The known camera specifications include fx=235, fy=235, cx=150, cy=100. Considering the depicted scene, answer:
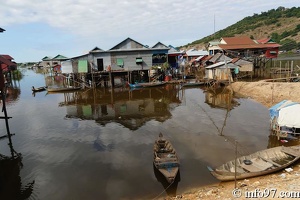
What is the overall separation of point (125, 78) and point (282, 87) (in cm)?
2580

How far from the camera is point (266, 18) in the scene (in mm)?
111625

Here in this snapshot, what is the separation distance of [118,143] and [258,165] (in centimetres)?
871

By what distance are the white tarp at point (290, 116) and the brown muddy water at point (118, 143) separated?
139 cm

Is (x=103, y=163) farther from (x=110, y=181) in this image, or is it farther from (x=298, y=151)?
(x=298, y=151)

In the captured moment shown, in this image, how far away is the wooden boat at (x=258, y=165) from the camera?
10.1 metres

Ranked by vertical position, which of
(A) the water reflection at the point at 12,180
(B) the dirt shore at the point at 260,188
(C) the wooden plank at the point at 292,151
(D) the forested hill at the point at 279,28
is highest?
(D) the forested hill at the point at 279,28

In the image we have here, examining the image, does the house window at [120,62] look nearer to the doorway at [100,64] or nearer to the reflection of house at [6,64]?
the doorway at [100,64]

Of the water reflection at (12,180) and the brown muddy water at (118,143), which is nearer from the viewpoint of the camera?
the water reflection at (12,180)

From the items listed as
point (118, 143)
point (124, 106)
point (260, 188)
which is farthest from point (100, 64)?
point (260, 188)

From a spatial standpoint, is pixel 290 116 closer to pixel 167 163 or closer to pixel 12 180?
pixel 167 163

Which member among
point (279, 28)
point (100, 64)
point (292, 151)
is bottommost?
point (292, 151)

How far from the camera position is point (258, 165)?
10703 mm

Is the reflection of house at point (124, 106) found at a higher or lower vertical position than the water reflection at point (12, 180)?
higher

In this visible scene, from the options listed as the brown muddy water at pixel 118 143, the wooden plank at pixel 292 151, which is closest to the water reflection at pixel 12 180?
the brown muddy water at pixel 118 143
